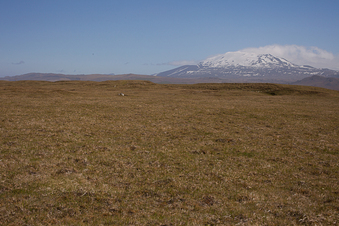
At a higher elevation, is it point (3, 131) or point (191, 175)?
point (3, 131)

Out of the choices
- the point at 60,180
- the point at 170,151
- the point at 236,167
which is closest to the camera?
the point at 60,180

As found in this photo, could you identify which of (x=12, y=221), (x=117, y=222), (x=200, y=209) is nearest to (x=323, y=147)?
(x=200, y=209)

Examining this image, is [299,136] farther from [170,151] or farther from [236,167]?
[170,151]

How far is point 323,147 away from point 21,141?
2442cm

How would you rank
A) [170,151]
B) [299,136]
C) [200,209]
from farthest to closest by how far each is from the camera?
1. [299,136]
2. [170,151]
3. [200,209]

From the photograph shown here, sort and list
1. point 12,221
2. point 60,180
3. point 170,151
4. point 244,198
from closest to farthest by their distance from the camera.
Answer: point 12,221 → point 244,198 → point 60,180 → point 170,151

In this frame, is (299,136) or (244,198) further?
(299,136)

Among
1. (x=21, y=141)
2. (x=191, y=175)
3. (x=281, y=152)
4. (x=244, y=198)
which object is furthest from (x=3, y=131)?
(x=281, y=152)

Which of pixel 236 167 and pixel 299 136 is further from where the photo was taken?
pixel 299 136

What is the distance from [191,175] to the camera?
44.3 ft

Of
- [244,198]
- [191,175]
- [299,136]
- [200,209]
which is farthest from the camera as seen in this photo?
[299,136]

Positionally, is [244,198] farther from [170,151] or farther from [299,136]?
[299,136]

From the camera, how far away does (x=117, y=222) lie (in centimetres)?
879

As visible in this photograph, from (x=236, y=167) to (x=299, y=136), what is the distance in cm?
1199
